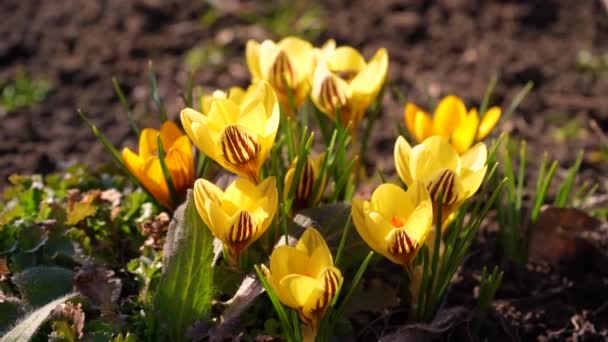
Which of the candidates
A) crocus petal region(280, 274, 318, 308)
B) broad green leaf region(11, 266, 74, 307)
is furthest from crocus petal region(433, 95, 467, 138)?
broad green leaf region(11, 266, 74, 307)

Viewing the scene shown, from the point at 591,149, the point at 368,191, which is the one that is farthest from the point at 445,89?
the point at 368,191

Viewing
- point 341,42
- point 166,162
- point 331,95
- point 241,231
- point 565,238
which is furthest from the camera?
point 341,42

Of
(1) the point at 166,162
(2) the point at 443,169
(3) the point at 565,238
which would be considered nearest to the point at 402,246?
(2) the point at 443,169

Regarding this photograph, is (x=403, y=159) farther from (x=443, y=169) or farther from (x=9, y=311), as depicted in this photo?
(x=9, y=311)

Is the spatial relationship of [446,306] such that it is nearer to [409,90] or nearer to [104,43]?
[409,90]

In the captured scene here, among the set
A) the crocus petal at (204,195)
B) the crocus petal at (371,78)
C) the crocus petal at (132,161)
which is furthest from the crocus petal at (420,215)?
the crocus petal at (132,161)

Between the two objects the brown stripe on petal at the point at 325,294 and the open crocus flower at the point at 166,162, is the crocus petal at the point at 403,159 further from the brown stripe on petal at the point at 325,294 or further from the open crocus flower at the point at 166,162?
the open crocus flower at the point at 166,162

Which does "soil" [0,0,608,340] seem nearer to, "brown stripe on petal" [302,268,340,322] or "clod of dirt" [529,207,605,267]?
"clod of dirt" [529,207,605,267]

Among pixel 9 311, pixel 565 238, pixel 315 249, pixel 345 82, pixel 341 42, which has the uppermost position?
pixel 345 82
